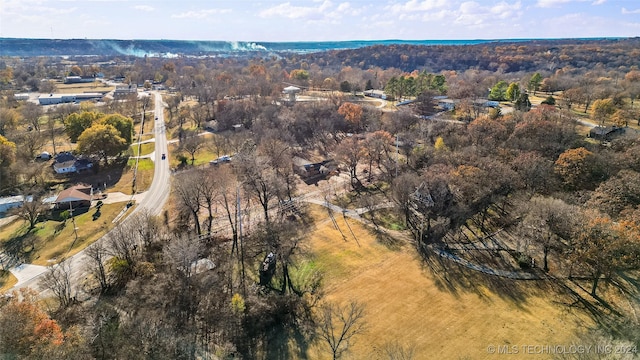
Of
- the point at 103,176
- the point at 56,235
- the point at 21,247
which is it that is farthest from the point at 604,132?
the point at 103,176

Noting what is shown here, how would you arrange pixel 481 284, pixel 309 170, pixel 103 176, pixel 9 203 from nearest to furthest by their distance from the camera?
pixel 481 284 < pixel 9 203 < pixel 309 170 < pixel 103 176

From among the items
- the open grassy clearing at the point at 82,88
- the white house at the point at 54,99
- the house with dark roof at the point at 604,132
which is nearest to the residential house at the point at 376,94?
the house with dark roof at the point at 604,132

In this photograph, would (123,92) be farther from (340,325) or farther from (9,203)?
(340,325)

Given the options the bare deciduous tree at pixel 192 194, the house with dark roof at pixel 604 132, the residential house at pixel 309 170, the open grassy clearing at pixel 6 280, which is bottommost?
the open grassy clearing at pixel 6 280

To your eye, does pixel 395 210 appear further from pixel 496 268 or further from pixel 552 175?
pixel 552 175

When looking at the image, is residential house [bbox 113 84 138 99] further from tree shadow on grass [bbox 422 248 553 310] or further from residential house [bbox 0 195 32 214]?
tree shadow on grass [bbox 422 248 553 310]

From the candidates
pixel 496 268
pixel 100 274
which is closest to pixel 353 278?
pixel 496 268

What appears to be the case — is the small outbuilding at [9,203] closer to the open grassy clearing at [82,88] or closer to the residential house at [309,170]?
the residential house at [309,170]
